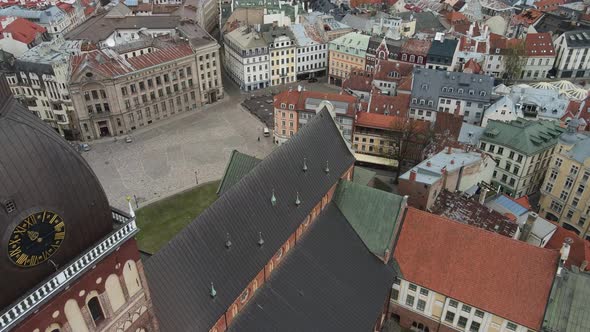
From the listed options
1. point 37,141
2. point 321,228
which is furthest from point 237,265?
point 37,141

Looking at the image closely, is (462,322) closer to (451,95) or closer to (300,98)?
(300,98)

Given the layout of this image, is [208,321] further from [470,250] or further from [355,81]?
[355,81]

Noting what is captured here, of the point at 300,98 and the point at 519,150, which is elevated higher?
the point at 300,98

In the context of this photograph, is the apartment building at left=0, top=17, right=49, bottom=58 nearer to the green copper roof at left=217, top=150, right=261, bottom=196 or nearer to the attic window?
the green copper roof at left=217, top=150, right=261, bottom=196

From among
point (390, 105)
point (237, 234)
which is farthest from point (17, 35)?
point (237, 234)

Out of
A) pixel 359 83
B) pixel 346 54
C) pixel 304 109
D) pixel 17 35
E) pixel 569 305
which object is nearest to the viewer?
pixel 569 305

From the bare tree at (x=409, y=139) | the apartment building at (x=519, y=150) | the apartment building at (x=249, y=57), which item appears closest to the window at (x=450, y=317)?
the apartment building at (x=519, y=150)

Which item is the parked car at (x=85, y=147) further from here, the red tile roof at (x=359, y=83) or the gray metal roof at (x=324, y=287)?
the gray metal roof at (x=324, y=287)
